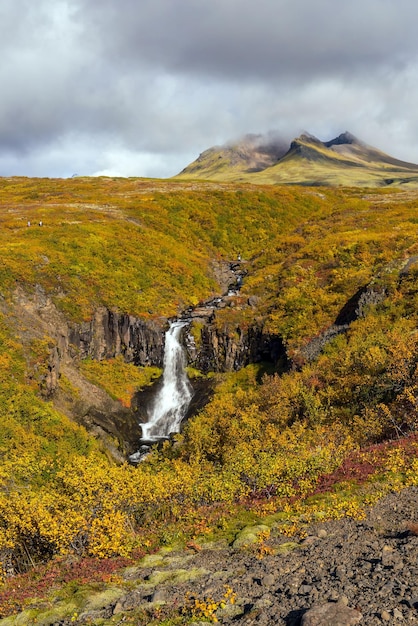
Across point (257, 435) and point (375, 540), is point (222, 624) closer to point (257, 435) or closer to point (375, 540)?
point (375, 540)

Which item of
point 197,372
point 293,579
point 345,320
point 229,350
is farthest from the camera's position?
point 229,350

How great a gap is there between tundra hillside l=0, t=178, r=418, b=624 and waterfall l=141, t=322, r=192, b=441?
2412mm

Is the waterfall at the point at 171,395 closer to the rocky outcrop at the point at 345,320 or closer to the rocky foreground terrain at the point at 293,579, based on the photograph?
the rocky outcrop at the point at 345,320

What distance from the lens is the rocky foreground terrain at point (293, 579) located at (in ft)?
38.3

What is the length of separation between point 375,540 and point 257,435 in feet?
51.7

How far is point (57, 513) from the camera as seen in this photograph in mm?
20750

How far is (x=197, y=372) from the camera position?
6188 cm

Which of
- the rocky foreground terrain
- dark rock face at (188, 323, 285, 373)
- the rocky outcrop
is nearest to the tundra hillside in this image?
the rocky outcrop

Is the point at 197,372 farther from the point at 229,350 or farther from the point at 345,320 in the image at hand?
the point at 345,320

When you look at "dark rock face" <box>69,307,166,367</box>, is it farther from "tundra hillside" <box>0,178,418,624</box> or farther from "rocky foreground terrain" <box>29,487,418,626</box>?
"rocky foreground terrain" <box>29,487,418,626</box>

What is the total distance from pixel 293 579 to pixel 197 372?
48036 millimetres

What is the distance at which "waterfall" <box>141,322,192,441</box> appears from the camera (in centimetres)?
5328

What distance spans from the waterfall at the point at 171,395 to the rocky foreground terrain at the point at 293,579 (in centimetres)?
3407

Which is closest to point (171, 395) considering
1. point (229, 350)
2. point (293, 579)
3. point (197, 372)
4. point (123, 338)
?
point (197, 372)
